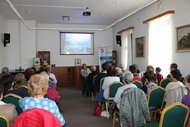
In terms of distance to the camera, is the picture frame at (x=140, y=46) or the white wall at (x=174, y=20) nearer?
the white wall at (x=174, y=20)

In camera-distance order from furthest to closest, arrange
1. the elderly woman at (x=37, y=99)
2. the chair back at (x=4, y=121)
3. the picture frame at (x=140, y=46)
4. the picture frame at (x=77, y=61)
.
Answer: the picture frame at (x=77, y=61) < the picture frame at (x=140, y=46) < the elderly woman at (x=37, y=99) < the chair back at (x=4, y=121)

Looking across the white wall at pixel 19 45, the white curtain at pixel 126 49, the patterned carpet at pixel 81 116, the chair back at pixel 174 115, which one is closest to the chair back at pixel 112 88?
the patterned carpet at pixel 81 116

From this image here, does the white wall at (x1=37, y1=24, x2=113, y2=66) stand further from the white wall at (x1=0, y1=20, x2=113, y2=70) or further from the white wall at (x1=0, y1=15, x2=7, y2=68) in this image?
the white wall at (x1=0, y1=15, x2=7, y2=68)

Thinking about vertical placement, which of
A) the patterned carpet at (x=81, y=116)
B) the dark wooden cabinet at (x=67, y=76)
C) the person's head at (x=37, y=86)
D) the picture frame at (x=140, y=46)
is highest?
the picture frame at (x=140, y=46)

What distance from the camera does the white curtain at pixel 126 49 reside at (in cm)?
970

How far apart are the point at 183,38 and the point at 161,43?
123cm

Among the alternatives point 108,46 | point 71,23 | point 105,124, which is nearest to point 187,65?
point 105,124

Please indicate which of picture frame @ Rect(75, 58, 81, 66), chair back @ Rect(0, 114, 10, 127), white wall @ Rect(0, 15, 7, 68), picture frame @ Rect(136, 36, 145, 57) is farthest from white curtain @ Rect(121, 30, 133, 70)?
chair back @ Rect(0, 114, 10, 127)

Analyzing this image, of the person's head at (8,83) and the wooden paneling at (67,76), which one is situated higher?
the person's head at (8,83)

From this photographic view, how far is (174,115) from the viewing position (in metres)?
2.34

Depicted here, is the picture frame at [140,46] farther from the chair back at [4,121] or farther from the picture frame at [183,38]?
the chair back at [4,121]

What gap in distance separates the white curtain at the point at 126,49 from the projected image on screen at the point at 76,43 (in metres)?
2.33

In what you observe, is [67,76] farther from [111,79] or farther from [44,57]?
[111,79]

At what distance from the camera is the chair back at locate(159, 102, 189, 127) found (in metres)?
2.30
